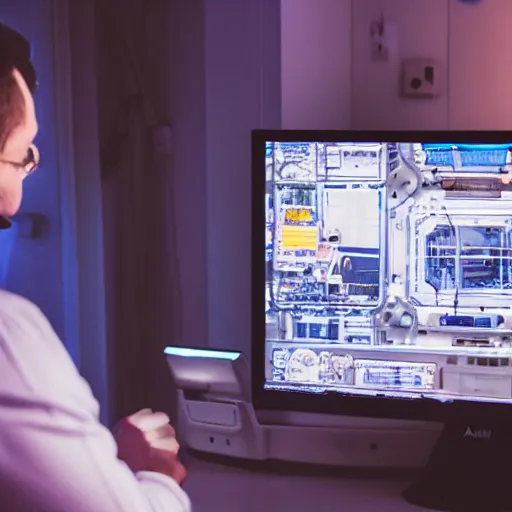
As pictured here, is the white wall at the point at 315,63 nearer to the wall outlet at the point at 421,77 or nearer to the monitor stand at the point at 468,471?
the wall outlet at the point at 421,77

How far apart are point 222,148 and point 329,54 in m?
0.28

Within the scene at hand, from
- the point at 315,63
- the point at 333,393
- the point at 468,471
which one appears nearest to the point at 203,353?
the point at 333,393

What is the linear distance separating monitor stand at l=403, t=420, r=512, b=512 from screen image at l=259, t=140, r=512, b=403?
76 mm

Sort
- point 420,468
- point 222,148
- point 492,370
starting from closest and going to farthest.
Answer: point 492,370 → point 420,468 → point 222,148

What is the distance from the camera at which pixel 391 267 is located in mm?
1310

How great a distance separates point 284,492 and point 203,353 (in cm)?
28

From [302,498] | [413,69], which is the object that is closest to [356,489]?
[302,498]

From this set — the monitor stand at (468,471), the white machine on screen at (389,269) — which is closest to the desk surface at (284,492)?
the monitor stand at (468,471)

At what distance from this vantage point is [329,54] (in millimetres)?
1609

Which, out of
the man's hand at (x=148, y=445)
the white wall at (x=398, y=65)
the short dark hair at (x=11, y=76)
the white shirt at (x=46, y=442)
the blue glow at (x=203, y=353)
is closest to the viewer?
the white shirt at (x=46, y=442)

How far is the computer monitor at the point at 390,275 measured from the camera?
128cm

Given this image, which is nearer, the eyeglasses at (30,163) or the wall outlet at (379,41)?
the eyeglasses at (30,163)

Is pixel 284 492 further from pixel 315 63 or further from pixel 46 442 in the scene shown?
pixel 315 63

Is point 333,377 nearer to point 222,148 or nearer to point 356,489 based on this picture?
point 356,489
